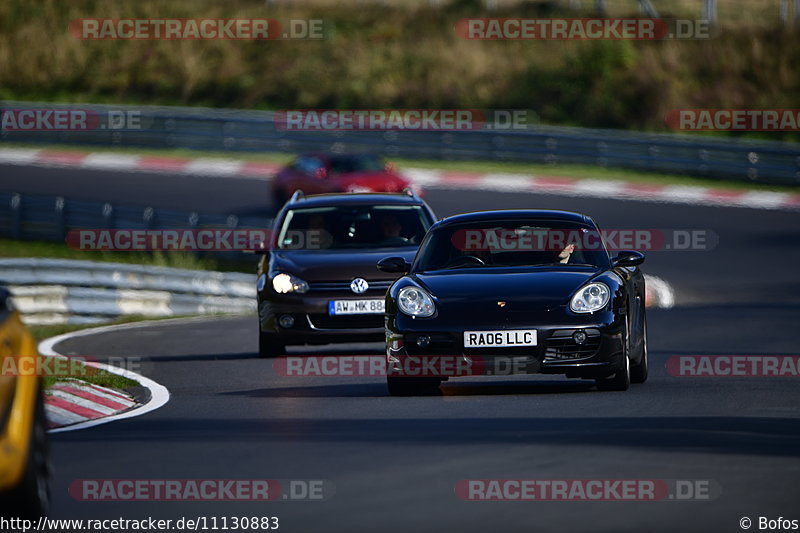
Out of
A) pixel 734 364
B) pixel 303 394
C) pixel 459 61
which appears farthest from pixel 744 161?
pixel 303 394

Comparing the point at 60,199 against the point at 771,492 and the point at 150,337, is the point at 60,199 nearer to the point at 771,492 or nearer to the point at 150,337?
the point at 150,337

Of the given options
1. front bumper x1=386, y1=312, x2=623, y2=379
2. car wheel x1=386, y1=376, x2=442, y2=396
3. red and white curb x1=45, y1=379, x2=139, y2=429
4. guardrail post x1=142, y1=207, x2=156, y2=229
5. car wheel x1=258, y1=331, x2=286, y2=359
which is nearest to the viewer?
front bumper x1=386, y1=312, x2=623, y2=379

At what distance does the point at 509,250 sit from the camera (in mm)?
12211

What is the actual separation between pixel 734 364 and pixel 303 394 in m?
4.14

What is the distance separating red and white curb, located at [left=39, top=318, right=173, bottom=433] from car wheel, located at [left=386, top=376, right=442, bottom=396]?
5.44ft

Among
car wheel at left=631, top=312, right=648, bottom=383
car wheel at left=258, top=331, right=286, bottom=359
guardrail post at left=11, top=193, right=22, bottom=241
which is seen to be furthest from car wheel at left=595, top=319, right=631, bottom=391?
guardrail post at left=11, top=193, right=22, bottom=241

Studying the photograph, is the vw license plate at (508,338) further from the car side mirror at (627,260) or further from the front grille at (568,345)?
the car side mirror at (627,260)

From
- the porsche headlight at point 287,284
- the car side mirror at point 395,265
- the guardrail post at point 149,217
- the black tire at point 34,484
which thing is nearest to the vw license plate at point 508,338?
the car side mirror at point 395,265

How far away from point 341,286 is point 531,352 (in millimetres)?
3901

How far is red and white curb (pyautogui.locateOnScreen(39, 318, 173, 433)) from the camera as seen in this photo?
10.9 m

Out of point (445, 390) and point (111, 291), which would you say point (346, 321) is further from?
point (111, 291)

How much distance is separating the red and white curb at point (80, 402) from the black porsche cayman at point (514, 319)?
2.08m

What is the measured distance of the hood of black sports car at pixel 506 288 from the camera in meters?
11.0

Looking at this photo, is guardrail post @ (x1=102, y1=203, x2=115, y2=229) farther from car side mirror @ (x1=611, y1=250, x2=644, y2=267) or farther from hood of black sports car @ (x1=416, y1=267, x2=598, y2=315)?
car side mirror @ (x1=611, y1=250, x2=644, y2=267)
